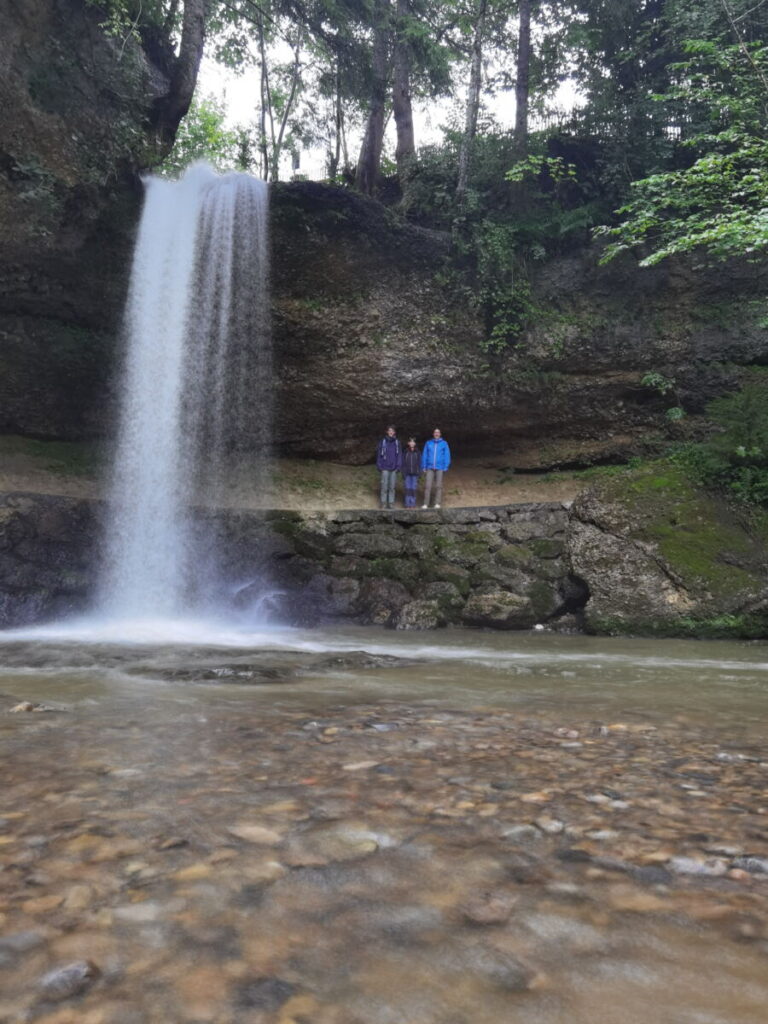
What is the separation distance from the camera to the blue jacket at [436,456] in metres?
14.8

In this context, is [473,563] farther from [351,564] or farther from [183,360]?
[183,360]

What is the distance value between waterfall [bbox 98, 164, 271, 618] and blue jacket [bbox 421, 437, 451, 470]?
4822mm

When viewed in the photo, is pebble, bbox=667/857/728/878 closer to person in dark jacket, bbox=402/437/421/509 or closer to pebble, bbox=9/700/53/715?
pebble, bbox=9/700/53/715

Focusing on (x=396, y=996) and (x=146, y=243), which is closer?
(x=396, y=996)

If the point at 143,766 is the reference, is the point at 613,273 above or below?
above

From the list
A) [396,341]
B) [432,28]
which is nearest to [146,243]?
[396,341]

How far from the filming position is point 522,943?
1.50m

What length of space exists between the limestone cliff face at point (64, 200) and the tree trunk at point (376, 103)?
5612mm

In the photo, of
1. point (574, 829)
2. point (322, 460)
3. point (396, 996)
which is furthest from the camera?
point (322, 460)

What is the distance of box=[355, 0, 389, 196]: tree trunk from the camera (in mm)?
16656

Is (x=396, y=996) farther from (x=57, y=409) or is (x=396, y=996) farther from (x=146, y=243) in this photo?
(x=57, y=409)

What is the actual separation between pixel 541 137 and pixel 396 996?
21011 mm

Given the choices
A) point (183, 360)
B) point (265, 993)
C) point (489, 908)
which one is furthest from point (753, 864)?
point (183, 360)

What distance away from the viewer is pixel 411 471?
15547 mm
